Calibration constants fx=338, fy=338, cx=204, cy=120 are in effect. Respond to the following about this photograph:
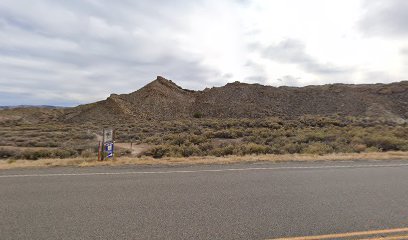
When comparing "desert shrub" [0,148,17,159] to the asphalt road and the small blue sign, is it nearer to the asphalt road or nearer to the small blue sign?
the small blue sign

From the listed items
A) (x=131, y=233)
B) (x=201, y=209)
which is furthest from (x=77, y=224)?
(x=201, y=209)

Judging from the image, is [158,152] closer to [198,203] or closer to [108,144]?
[108,144]

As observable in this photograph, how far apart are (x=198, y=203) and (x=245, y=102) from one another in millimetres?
59198

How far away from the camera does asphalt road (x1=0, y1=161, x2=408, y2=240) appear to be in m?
4.87

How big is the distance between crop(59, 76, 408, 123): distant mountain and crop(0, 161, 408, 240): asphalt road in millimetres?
45647

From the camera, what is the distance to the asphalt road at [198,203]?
4.87m

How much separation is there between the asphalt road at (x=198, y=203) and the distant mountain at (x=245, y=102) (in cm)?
4565

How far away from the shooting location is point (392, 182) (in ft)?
26.7

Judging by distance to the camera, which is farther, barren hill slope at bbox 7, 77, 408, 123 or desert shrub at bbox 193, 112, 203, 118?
desert shrub at bbox 193, 112, 203, 118

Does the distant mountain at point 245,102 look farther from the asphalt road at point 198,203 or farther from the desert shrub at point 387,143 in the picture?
the asphalt road at point 198,203

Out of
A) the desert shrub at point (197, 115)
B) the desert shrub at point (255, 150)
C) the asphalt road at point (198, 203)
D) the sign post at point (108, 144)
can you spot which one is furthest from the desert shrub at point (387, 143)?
the desert shrub at point (197, 115)

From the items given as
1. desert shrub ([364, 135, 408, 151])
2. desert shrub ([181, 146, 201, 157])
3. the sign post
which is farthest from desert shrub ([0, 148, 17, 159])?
desert shrub ([364, 135, 408, 151])

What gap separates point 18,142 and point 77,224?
75.6 feet

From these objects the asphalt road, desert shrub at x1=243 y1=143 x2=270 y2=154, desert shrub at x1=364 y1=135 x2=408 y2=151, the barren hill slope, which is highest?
the barren hill slope
